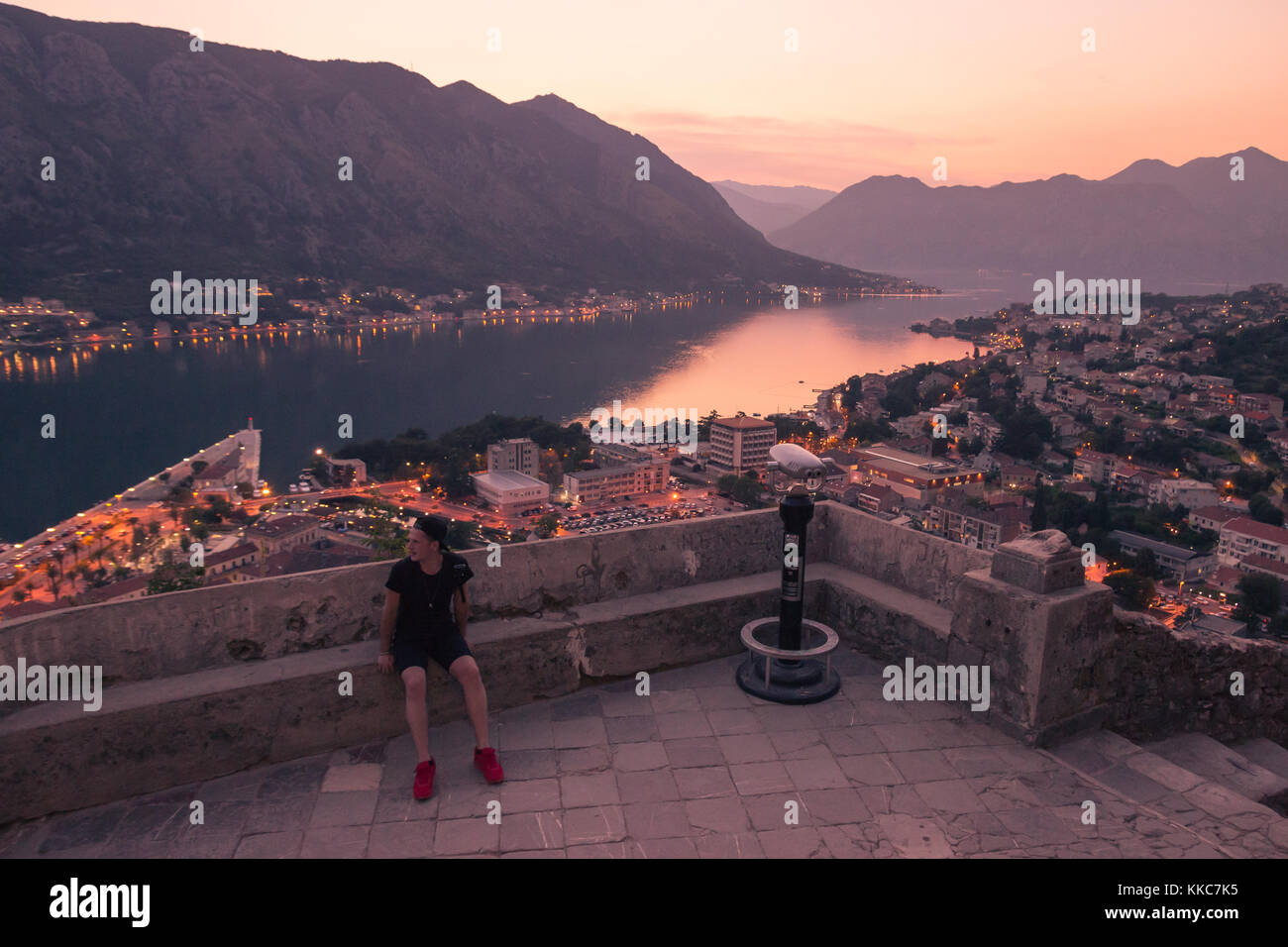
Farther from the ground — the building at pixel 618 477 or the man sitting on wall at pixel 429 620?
the man sitting on wall at pixel 429 620

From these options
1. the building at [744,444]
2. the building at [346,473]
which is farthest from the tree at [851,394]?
the building at [346,473]

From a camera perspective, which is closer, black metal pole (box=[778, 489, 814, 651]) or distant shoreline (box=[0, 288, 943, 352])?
black metal pole (box=[778, 489, 814, 651])

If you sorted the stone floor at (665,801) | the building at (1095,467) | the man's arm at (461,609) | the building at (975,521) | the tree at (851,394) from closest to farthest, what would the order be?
the stone floor at (665,801) < the man's arm at (461,609) < the building at (975,521) < the building at (1095,467) < the tree at (851,394)

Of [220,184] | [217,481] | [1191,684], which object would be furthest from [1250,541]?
[220,184]

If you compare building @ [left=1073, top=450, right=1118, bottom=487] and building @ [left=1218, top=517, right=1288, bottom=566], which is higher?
building @ [left=1073, top=450, right=1118, bottom=487]

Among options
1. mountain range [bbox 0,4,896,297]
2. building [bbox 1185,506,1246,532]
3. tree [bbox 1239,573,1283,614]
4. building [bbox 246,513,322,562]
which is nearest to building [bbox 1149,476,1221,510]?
building [bbox 1185,506,1246,532]

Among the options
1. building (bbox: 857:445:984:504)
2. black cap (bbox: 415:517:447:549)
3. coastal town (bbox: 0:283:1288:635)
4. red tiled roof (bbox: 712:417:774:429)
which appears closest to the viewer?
black cap (bbox: 415:517:447:549)

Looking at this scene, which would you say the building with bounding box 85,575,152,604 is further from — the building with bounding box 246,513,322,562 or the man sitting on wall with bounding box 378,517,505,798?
the man sitting on wall with bounding box 378,517,505,798

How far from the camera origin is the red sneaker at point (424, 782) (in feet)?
11.0

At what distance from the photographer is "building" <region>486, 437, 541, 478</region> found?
189 feet

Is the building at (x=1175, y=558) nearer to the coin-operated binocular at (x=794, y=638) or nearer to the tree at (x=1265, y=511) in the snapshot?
the tree at (x=1265, y=511)

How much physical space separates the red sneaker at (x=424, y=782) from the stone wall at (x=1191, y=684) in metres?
3.56

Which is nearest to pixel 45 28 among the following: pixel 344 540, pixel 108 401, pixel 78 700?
pixel 108 401

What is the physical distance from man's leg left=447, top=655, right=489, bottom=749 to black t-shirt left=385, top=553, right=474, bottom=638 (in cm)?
27
